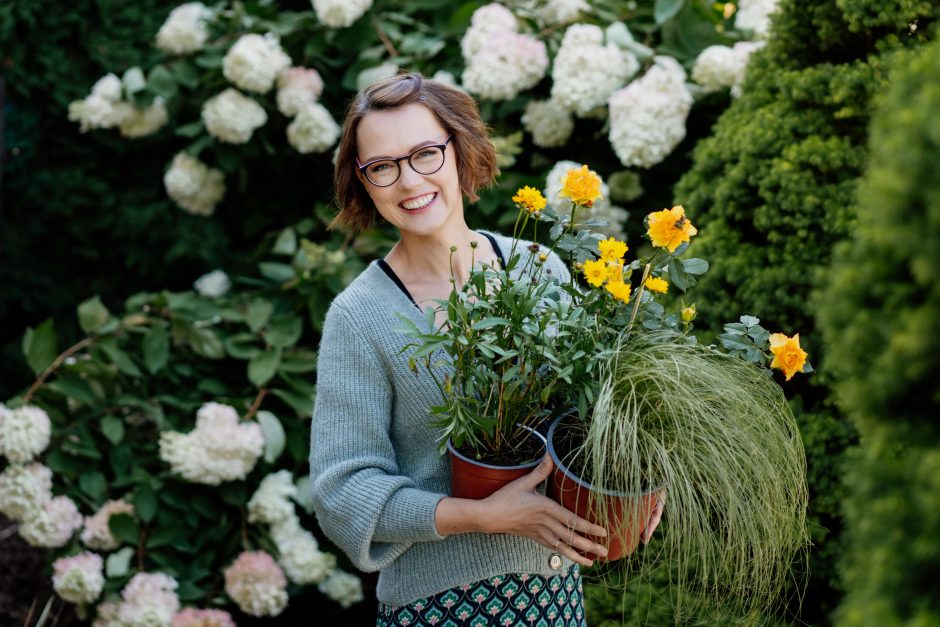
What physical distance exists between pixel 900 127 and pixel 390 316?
1133 millimetres

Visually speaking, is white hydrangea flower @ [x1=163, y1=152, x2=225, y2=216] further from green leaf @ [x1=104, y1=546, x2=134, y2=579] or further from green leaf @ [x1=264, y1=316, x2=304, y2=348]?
green leaf @ [x1=104, y1=546, x2=134, y2=579]

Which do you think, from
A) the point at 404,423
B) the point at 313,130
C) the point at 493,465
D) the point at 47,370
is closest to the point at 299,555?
the point at 47,370

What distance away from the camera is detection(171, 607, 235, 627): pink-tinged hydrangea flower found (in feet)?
9.27

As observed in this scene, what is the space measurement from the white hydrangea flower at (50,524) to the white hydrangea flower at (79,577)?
0.24 feet

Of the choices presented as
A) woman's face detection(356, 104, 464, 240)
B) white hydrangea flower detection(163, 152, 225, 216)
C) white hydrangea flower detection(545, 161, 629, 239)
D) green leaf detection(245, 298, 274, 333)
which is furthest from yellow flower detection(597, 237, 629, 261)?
white hydrangea flower detection(163, 152, 225, 216)

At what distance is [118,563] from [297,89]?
70.6 inches

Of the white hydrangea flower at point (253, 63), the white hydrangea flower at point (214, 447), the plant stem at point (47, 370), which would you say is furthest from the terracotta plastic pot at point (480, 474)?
the white hydrangea flower at point (253, 63)

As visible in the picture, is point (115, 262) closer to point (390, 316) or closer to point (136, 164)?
point (136, 164)

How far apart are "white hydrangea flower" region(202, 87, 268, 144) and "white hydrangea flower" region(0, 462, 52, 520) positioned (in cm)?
143

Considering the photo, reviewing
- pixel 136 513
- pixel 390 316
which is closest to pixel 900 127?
pixel 390 316

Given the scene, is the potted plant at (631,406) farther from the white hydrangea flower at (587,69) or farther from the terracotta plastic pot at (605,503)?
the white hydrangea flower at (587,69)

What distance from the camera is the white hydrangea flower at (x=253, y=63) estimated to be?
3492 mm

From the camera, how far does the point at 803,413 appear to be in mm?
2311

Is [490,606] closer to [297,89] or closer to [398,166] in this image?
[398,166]
